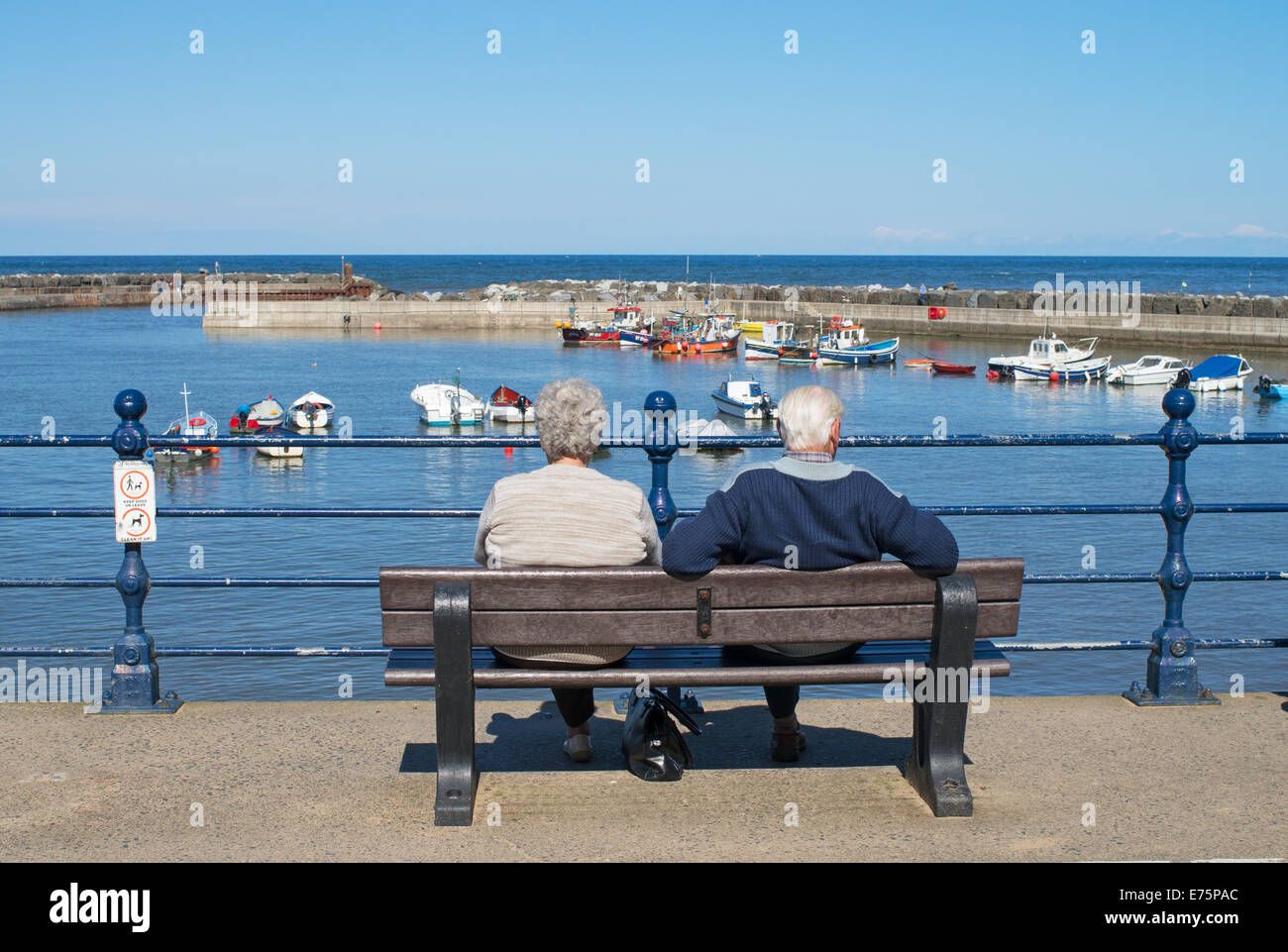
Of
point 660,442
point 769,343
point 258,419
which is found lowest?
point 258,419

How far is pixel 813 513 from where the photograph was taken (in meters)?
4.08

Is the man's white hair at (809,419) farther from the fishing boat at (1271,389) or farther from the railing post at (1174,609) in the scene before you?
the fishing boat at (1271,389)

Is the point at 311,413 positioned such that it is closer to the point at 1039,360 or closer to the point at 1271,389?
the point at 1039,360

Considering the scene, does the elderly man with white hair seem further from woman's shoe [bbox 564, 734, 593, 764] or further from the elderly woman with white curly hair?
woman's shoe [bbox 564, 734, 593, 764]

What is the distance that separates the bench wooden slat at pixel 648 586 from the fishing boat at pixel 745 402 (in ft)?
139

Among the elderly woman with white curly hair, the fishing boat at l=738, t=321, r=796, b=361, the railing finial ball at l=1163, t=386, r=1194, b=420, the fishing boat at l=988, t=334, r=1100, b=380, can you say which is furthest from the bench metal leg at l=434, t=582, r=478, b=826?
the fishing boat at l=738, t=321, r=796, b=361

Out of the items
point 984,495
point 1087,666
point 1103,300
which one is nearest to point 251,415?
point 984,495

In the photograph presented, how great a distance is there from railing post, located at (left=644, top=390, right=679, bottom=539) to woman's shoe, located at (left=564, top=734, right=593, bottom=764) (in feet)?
2.66

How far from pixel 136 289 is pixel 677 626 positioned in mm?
123588

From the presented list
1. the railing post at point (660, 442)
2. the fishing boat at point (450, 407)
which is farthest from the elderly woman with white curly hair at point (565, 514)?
the fishing boat at point (450, 407)

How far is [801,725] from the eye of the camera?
509 centimetres

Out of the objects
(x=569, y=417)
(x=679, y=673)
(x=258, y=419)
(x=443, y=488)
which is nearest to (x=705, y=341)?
(x=258, y=419)

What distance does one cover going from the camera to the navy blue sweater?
4035 mm
